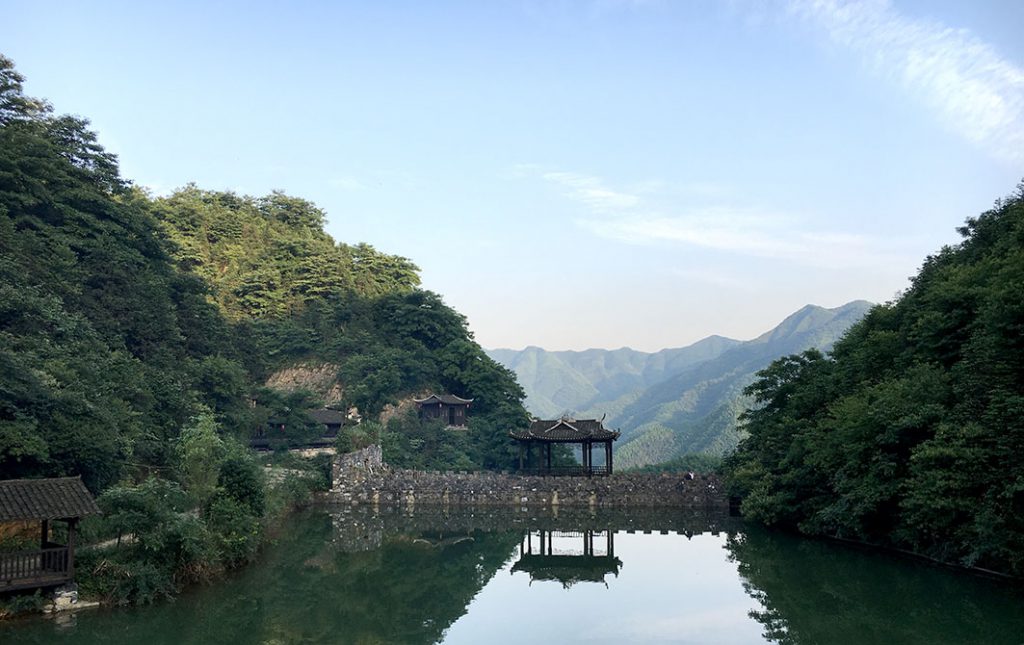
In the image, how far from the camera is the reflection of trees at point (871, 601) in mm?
11828

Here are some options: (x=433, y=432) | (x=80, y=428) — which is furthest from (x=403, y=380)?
(x=80, y=428)

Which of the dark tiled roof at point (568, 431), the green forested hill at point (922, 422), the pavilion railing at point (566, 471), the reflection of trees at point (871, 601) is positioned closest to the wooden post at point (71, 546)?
the reflection of trees at point (871, 601)

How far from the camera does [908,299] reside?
2152 centimetres

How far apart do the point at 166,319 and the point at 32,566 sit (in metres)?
15.5

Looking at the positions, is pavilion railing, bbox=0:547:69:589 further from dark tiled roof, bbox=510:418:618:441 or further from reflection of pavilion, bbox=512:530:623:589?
dark tiled roof, bbox=510:418:618:441

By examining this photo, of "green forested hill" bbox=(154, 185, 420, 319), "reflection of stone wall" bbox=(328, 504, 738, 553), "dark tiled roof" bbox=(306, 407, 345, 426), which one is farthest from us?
"green forested hill" bbox=(154, 185, 420, 319)

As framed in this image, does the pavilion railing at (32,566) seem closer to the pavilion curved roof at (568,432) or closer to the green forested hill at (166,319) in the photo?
the green forested hill at (166,319)

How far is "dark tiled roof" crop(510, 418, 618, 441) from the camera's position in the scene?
31438 millimetres

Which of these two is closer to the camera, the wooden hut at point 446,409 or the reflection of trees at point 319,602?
the reflection of trees at point 319,602

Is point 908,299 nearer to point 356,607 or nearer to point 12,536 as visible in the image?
point 356,607

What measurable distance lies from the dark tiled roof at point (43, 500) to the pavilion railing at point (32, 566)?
0.83 m

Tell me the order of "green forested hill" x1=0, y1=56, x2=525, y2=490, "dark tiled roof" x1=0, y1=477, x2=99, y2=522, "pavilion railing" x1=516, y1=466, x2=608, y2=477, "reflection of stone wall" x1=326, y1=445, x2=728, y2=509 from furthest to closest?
1. "pavilion railing" x1=516, y1=466, x2=608, y2=477
2. "reflection of stone wall" x1=326, y1=445, x2=728, y2=509
3. "green forested hill" x1=0, y1=56, x2=525, y2=490
4. "dark tiled roof" x1=0, y1=477, x2=99, y2=522

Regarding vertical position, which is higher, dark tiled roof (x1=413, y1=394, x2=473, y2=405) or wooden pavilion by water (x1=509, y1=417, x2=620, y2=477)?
dark tiled roof (x1=413, y1=394, x2=473, y2=405)

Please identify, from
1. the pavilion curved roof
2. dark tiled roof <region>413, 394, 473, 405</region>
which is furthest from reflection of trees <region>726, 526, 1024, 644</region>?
dark tiled roof <region>413, 394, 473, 405</region>
